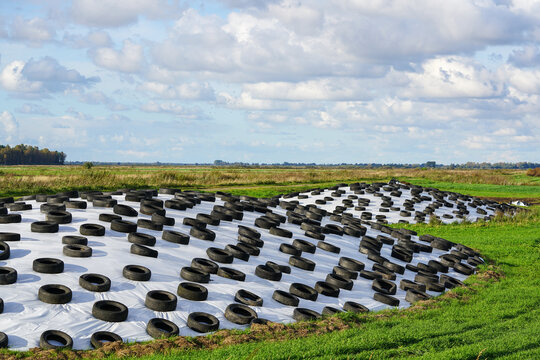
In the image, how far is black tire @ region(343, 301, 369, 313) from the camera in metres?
12.0

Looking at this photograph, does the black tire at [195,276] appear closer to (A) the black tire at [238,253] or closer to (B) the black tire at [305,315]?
(A) the black tire at [238,253]

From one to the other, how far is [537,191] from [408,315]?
216 feet

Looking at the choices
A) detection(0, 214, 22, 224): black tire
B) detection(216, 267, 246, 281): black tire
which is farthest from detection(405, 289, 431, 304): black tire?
detection(0, 214, 22, 224): black tire

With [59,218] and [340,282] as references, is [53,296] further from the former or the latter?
[340,282]

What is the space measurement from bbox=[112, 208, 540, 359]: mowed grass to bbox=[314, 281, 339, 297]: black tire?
5.57 ft

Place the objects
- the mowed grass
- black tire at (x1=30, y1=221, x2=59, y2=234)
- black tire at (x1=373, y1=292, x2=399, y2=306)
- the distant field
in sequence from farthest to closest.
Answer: the distant field, black tire at (x1=30, y1=221, x2=59, y2=234), black tire at (x1=373, y1=292, x2=399, y2=306), the mowed grass

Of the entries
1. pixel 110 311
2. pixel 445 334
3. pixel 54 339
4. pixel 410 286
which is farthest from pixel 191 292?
pixel 410 286

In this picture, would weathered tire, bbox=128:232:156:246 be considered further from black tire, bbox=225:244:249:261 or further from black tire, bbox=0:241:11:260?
black tire, bbox=0:241:11:260

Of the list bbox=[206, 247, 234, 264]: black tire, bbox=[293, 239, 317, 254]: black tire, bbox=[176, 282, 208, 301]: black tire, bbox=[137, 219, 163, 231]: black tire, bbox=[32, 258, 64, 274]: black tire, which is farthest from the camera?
bbox=[293, 239, 317, 254]: black tire

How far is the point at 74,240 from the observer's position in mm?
12539

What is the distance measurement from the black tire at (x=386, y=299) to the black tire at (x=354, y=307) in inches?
51.0

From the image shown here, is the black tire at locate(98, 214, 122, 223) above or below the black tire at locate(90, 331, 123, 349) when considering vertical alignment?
above

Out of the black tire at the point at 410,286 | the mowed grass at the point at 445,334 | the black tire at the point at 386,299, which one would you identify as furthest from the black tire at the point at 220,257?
the black tire at the point at 410,286

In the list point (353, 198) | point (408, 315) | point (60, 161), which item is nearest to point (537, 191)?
point (353, 198)
